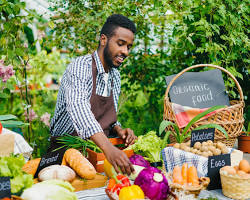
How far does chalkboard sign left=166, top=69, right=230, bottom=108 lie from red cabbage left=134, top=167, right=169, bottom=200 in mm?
1347

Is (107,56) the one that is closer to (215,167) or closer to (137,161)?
(137,161)

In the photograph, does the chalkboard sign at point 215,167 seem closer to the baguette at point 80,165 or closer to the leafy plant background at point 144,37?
the baguette at point 80,165

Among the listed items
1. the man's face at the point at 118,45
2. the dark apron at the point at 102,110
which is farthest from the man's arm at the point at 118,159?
the man's face at the point at 118,45

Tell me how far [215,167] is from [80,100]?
102cm

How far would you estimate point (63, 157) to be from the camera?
1.99 meters

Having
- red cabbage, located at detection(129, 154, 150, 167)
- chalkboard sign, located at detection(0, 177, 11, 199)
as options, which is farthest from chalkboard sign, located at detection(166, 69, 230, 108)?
chalkboard sign, located at detection(0, 177, 11, 199)

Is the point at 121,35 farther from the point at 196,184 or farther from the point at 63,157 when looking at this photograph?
the point at 196,184

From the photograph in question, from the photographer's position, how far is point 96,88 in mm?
2541

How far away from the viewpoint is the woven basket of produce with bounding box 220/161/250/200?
5.51 feet

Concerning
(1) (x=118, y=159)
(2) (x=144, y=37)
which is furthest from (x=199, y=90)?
(1) (x=118, y=159)

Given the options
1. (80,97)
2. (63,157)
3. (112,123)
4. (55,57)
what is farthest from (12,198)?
(55,57)

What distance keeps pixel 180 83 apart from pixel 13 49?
1.65 meters

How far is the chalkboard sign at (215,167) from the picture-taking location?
6.06 feet

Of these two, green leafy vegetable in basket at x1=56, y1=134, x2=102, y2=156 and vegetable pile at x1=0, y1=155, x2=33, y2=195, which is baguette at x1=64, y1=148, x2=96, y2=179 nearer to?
green leafy vegetable in basket at x1=56, y1=134, x2=102, y2=156
